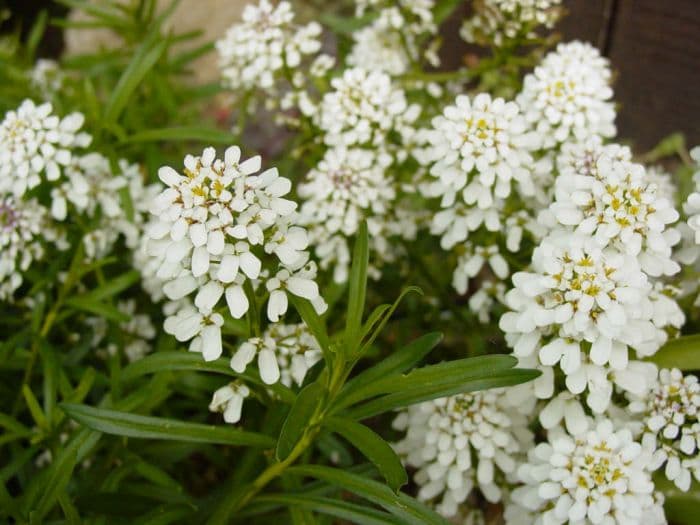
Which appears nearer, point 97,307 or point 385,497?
point 385,497

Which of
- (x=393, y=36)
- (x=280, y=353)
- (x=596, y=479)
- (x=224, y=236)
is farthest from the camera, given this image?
(x=393, y=36)

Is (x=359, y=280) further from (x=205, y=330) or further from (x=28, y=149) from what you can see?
(x=28, y=149)

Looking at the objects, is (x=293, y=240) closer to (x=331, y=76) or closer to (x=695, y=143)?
(x=331, y=76)

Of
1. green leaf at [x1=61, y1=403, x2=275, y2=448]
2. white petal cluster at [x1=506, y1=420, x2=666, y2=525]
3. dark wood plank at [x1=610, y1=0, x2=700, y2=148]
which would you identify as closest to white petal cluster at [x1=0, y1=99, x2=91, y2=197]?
green leaf at [x1=61, y1=403, x2=275, y2=448]

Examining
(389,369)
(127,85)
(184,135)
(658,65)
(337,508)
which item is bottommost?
(337,508)

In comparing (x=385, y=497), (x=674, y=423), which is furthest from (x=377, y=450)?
(x=674, y=423)

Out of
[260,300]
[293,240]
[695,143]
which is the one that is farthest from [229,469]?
Result: [695,143]

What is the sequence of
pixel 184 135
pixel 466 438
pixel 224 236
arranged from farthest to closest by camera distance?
pixel 184 135, pixel 466 438, pixel 224 236
